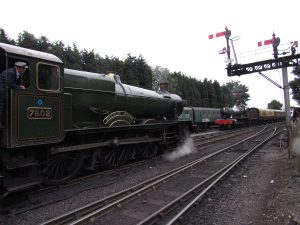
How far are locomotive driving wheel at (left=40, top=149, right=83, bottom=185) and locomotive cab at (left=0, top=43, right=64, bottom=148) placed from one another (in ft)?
2.40

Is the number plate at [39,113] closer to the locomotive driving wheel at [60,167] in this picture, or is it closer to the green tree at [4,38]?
the locomotive driving wheel at [60,167]

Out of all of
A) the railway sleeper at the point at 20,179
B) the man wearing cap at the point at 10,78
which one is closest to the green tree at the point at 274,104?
the railway sleeper at the point at 20,179

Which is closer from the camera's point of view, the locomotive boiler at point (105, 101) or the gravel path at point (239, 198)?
the gravel path at point (239, 198)

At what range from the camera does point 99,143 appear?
8.20m

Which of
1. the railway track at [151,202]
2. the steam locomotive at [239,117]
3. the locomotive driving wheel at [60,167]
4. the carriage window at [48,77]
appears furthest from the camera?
the steam locomotive at [239,117]

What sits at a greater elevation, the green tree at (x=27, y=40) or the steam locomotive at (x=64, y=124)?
the green tree at (x=27, y=40)

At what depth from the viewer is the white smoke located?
40.0 ft

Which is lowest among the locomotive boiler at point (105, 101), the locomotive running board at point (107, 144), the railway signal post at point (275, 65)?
the locomotive running board at point (107, 144)

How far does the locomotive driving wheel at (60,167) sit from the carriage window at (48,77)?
1.59 metres

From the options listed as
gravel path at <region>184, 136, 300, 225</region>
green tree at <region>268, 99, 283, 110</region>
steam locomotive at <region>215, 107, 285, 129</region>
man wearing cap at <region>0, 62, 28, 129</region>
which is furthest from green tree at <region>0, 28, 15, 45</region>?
green tree at <region>268, 99, 283, 110</region>

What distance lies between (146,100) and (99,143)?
3485 mm

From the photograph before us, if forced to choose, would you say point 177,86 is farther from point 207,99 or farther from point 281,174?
point 281,174

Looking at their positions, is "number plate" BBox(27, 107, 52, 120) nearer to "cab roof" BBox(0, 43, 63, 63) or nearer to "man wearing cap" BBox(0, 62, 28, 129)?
"man wearing cap" BBox(0, 62, 28, 129)

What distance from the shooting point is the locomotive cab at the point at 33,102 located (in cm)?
564
